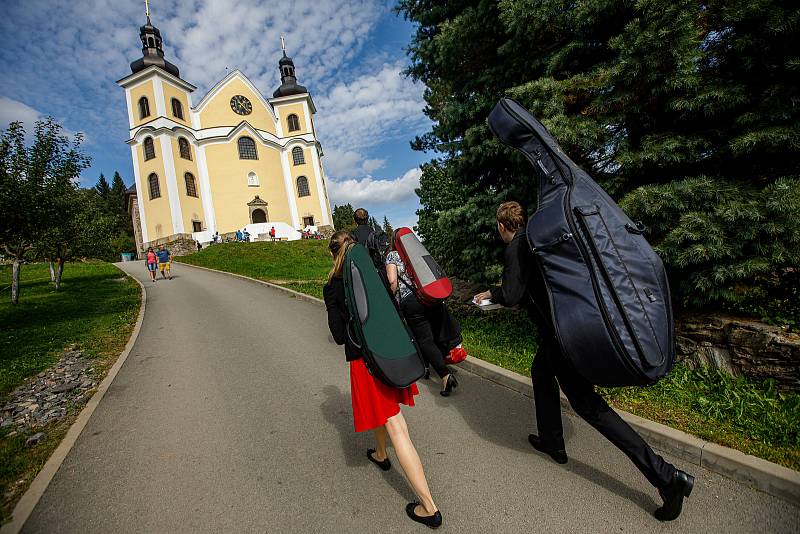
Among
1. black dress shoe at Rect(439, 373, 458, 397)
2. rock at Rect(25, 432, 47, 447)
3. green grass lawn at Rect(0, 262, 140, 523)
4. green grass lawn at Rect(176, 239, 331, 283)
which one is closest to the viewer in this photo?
green grass lawn at Rect(0, 262, 140, 523)

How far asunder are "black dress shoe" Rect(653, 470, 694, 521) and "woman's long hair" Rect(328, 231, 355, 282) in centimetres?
238

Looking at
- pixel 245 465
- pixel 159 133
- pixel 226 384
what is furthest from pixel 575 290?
pixel 159 133

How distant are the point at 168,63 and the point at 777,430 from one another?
48.5 meters

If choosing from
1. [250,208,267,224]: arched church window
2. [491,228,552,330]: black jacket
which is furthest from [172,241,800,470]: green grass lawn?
[250,208,267,224]: arched church window

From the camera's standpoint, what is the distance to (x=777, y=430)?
8.84 feet

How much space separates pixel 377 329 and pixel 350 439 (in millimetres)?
1704

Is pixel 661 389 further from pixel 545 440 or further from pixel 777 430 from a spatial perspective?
pixel 545 440

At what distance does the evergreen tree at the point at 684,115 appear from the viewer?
126 inches

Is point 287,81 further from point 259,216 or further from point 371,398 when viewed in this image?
point 371,398

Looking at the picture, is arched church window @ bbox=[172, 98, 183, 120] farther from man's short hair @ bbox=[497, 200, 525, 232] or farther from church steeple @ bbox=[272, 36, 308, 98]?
man's short hair @ bbox=[497, 200, 525, 232]

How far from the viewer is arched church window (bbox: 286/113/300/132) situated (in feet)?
148

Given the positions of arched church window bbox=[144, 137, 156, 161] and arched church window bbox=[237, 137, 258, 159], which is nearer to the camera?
arched church window bbox=[144, 137, 156, 161]

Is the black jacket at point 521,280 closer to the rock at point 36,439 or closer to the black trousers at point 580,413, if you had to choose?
the black trousers at point 580,413

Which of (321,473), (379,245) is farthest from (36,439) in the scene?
(379,245)
